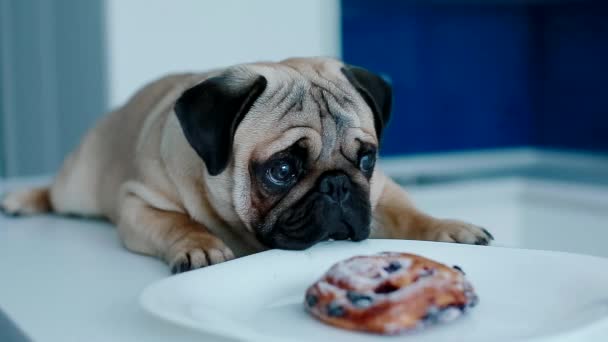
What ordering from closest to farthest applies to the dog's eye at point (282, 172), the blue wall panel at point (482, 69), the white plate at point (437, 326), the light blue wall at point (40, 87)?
the white plate at point (437, 326) < the dog's eye at point (282, 172) < the light blue wall at point (40, 87) < the blue wall panel at point (482, 69)

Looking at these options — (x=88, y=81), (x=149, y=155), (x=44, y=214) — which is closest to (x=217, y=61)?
(x=88, y=81)

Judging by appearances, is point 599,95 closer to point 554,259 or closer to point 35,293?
point 554,259

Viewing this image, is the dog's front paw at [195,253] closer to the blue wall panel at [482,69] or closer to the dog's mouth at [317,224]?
the dog's mouth at [317,224]

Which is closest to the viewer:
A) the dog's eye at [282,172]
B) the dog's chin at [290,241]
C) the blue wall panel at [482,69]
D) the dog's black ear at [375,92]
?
the dog's chin at [290,241]

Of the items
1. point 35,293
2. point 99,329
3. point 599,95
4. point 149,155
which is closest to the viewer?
point 99,329

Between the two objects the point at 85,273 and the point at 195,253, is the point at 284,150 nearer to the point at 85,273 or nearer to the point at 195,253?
the point at 195,253

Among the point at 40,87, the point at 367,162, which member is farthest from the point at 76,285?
the point at 40,87

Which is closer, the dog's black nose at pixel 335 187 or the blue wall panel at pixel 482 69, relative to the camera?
the dog's black nose at pixel 335 187

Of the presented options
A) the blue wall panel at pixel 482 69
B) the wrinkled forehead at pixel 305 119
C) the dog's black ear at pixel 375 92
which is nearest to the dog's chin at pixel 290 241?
the wrinkled forehead at pixel 305 119

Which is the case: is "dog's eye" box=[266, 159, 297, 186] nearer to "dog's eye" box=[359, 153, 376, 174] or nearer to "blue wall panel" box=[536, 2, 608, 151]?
"dog's eye" box=[359, 153, 376, 174]
